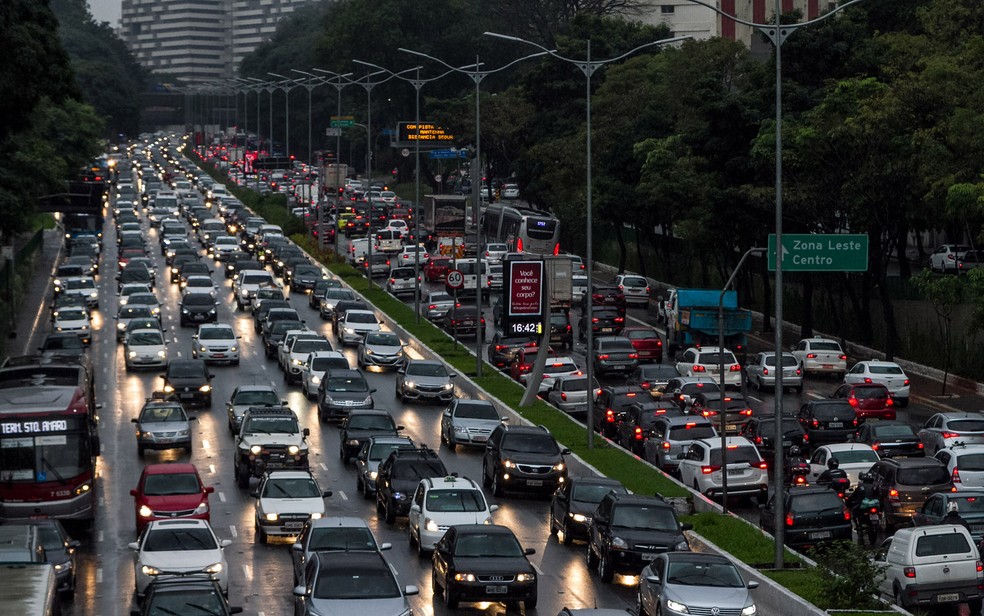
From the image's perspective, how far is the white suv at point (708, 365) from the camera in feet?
184

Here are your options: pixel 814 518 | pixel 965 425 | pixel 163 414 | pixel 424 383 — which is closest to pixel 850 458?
pixel 814 518

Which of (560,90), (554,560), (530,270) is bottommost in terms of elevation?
(554,560)

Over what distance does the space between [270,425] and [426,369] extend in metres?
13.7

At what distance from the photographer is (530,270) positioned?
170 feet

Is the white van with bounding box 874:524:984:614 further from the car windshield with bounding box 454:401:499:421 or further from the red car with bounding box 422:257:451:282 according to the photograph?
the red car with bounding box 422:257:451:282

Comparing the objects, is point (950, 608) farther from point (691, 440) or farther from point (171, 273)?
point (171, 273)

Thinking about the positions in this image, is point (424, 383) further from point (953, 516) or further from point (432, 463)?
point (953, 516)

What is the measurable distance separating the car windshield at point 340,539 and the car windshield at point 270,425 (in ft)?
43.5

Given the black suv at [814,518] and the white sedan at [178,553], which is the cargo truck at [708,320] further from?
the white sedan at [178,553]

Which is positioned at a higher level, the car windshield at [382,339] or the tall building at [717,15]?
the tall building at [717,15]

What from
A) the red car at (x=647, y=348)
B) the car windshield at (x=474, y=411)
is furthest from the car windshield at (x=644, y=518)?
the red car at (x=647, y=348)

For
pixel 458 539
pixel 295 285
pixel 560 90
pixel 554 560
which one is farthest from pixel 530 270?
pixel 560 90

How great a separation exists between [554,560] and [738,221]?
39.4 metres

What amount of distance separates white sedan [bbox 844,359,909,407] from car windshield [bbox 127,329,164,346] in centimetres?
2407
